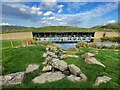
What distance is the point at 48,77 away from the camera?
29.0ft

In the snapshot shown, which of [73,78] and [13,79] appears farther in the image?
[73,78]

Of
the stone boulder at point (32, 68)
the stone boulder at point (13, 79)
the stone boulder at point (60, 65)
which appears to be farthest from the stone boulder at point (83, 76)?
the stone boulder at point (13, 79)

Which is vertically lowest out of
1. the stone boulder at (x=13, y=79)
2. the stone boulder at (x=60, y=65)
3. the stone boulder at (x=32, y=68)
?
the stone boulder at (x=13, y=79)

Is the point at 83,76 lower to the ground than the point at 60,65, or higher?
lower

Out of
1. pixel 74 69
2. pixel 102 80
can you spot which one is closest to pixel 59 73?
pixel 74 69

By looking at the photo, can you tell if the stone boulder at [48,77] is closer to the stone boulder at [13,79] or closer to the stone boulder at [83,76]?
the stone boulder at [13,79]

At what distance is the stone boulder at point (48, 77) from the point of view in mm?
8641

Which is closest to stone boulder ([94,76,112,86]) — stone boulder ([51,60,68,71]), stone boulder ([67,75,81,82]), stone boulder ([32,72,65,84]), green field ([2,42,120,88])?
green field ([2,42,120,88])

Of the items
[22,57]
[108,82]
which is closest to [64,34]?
[22,57]

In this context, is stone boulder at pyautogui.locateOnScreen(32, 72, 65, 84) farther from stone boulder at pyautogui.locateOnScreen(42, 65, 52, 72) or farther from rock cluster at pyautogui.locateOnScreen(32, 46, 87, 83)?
stone boulder at pyautogui.locateOnScreen(42, 65, 52, 72)

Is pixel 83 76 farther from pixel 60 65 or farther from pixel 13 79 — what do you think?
pixel 13 79

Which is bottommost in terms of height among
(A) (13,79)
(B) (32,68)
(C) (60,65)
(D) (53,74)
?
(A) (13,79)

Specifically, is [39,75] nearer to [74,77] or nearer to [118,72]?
[74,77]

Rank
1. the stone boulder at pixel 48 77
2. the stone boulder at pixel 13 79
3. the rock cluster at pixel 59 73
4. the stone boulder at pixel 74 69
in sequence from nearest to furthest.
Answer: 1. the stone boulder at pixel 13 79
2. the stone boulder at pixel 48 77
3. the rock cluster at pixel 59 73
4. the stone boulder at pixel 74 69
